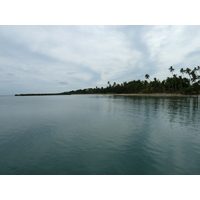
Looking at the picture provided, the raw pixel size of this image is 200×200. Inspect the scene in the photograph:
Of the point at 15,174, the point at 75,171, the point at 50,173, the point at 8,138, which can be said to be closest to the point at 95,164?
the point at 75,171

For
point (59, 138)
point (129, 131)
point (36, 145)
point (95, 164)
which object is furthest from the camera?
point (129, 131)

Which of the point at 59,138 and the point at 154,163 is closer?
the point at 154,163

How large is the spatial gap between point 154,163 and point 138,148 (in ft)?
10.1

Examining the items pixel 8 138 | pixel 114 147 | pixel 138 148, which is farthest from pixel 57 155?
pixel 8 138

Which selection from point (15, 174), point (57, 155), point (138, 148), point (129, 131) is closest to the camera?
point (15, 174)

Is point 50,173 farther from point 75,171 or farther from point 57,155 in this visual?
point 57,155

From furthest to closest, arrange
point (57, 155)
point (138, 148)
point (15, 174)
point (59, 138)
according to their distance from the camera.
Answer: point (59, 138), point (138, 148), point (57, 155), point (15, 174)

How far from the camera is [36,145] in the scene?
50.7 ft

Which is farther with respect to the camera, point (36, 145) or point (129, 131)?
point (129, 131)

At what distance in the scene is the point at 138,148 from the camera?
46.6 feet

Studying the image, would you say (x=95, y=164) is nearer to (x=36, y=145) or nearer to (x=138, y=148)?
(x=138, y=148)

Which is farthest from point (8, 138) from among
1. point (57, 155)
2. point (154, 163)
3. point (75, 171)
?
point (154, 163)

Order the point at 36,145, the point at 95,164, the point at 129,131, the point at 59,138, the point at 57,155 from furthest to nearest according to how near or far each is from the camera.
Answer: the point at 129,131 → the point at 59,138 → the point at 36,145 → the point at 57,155 → the point at 95,164

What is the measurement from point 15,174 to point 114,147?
9.60 m
